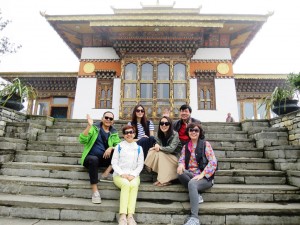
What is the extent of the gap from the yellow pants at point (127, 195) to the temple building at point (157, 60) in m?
7.18

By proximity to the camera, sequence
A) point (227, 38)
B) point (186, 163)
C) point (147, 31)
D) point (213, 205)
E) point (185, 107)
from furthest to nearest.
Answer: point (227, 38) < point (147, 31) < point (185, 107) < point (186, 163) < point (213, 205)

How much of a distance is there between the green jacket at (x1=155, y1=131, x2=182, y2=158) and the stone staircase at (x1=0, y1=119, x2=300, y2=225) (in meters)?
0.53

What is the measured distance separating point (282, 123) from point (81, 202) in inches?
192

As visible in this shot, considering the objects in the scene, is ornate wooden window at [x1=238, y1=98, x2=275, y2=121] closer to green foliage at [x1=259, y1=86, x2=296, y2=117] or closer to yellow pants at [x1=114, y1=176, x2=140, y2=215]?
green foliage at [x1=259, y1=86, x2=296, y2=117]

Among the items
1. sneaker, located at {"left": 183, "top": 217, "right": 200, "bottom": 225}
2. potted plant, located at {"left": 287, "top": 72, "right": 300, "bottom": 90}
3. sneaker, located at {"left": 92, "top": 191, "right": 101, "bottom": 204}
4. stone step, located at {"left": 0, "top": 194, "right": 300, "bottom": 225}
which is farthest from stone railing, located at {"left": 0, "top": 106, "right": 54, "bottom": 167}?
potted plant, located at {"left": 287, "top": 72, "right": 300, "bottom": 90}

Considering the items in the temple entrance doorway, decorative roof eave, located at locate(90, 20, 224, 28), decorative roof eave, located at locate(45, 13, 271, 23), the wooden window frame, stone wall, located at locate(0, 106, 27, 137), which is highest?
decorative roof eave, located at locate(45, 13, 271, 23)

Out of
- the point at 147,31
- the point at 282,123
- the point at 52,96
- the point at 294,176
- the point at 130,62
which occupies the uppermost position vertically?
the point at 147,31

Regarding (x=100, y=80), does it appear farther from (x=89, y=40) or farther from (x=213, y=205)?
(x=213, y=205)

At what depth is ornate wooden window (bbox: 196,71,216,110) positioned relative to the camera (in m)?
11.2

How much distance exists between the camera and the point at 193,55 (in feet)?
37.7

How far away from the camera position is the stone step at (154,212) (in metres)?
2.93

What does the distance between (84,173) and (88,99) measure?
7.94 meters

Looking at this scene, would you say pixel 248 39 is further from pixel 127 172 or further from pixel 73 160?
pixel 127 172

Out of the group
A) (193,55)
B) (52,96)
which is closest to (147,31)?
(193,55)
